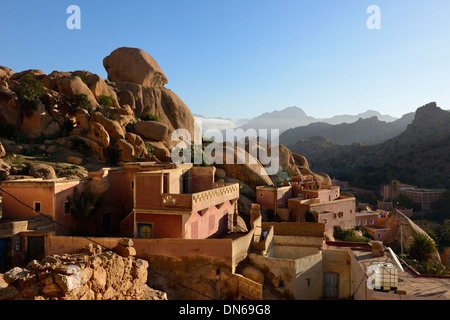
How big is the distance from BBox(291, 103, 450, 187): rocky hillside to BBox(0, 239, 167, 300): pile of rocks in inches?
3042

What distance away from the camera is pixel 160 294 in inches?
492

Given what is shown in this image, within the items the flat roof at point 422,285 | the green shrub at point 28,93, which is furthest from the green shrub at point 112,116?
the flat roof at point 422,285

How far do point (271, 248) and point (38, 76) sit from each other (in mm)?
28839

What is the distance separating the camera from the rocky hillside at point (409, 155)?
262 ft

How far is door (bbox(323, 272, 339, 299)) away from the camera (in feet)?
55.6

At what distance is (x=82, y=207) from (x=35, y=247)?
317 centimetres

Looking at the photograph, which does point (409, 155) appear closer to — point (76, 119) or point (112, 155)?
point (112, 155)

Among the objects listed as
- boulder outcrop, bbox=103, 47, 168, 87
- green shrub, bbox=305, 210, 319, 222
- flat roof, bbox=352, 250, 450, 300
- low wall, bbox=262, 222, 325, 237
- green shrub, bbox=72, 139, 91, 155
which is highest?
boulder outcrop, bbox=103, 47, 168, 87

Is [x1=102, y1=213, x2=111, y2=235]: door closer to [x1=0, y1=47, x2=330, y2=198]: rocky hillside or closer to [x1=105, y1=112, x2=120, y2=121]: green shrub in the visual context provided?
[x1=0, y1=47, x2=330, y2=198]: rocky hillside

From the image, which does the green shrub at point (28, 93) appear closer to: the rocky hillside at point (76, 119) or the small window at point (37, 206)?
the rocky hillside at point (76, 119)

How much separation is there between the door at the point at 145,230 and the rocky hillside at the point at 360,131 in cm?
14278

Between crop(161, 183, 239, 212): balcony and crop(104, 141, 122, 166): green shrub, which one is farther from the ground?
crop(104, 141, 122, 166): green shrub

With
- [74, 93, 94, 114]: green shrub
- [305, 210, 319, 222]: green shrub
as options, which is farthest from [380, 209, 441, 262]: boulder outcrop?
[74, 93, 94, 114]: green shrub
